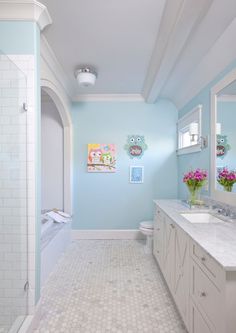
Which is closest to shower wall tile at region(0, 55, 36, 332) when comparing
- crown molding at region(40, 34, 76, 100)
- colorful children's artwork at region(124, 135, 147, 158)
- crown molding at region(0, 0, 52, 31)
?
crown molding at region(0, 0, 52, 31)

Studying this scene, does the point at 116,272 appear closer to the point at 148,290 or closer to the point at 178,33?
the point at 148,290

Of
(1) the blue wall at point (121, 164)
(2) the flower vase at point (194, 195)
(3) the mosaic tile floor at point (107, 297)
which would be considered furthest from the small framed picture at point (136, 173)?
(2) the flower vase at point (194, 195)

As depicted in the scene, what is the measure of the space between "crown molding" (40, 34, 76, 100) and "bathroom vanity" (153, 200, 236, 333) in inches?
80.2

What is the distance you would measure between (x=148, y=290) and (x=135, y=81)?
8.70 feet

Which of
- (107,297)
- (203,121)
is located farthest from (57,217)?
(203,121)

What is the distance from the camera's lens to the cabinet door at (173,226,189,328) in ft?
5.27

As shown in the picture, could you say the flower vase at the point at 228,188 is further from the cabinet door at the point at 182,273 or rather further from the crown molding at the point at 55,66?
the crown molding at the point at 55,66

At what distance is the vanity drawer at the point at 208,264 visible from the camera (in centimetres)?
111

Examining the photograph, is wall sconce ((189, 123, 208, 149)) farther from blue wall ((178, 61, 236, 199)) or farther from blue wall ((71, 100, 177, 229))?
blue wall ((71, 100, 177, 229))

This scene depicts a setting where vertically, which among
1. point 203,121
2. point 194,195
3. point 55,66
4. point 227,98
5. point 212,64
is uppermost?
point 55,66

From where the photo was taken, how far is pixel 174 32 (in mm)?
1806

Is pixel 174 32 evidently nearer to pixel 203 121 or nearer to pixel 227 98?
pixel 227 98

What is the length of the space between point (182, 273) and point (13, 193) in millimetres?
1479

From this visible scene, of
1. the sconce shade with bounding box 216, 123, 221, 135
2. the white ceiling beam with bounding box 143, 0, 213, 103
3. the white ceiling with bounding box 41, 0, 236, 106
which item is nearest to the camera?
the white ceiling beam with bounding box 143, 0, 213, 103
